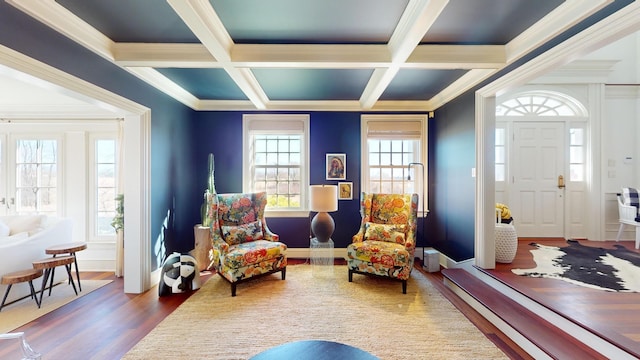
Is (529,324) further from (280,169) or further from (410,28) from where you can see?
(280,169)

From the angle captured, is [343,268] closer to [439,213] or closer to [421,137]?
[439,213]

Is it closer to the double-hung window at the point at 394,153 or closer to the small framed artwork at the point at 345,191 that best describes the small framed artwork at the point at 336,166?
the small framed artwork at the point at 345,191

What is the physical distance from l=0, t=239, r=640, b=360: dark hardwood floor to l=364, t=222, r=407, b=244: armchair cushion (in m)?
0.76

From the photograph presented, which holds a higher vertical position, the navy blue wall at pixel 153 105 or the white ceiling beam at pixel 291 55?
the white ceiling beam at pixel 291 55

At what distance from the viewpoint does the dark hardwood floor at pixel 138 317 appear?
2.00m

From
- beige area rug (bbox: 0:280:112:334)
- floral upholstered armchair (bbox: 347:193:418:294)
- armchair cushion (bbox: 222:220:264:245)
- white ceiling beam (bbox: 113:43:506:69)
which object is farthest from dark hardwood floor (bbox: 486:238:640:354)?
beige area rug (bbox: 0:280:112:334)

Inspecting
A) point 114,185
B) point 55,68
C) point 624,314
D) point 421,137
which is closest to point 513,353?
point 624,314

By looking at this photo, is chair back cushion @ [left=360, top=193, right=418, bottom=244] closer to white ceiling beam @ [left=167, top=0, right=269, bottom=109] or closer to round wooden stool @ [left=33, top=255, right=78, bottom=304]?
white ceiling beam @ [left=167, top=0, right=269, bottom=109]

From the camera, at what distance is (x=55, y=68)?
2031 mm

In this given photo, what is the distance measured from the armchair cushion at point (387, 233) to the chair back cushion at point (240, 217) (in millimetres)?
1496

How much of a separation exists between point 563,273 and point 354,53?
131 inches

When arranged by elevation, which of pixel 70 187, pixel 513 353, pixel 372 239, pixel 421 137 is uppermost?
pixel 421 137

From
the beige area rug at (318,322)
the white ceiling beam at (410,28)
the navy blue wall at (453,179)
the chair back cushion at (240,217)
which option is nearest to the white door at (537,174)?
the navy blue wall at (453,179)

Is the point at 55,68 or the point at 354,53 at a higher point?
the point at 354,53
